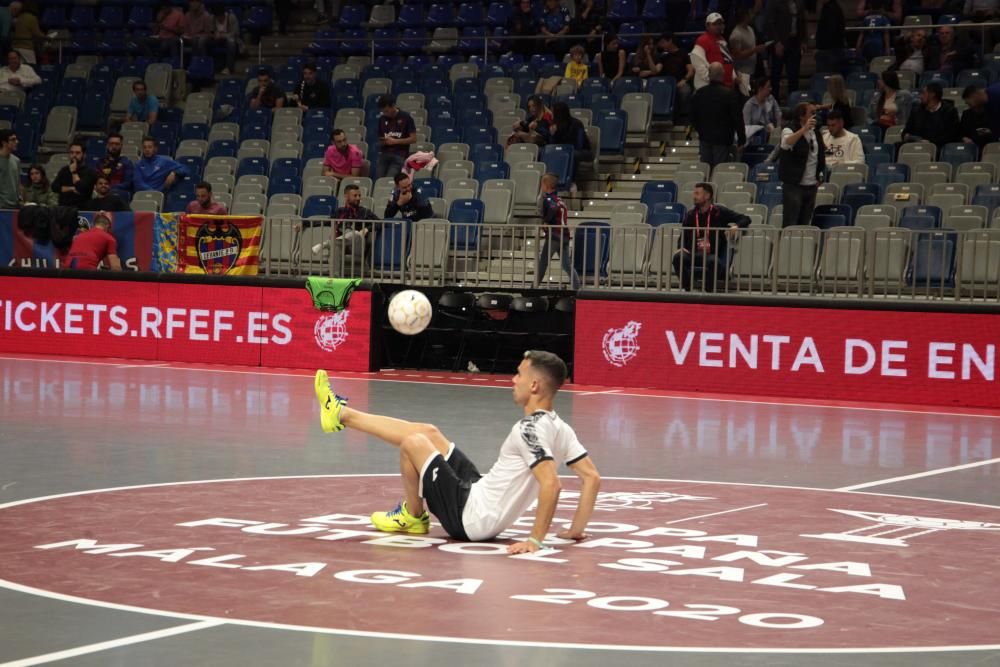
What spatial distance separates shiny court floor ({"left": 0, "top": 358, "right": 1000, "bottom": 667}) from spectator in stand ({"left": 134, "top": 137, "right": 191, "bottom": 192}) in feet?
16.1

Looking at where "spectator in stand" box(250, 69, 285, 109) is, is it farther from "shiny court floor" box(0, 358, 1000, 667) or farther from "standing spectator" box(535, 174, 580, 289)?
"standing spectator" box(535, 174, 580, 289)

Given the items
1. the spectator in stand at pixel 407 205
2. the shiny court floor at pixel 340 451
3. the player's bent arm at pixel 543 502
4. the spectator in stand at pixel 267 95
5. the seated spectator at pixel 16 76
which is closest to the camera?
the shiny court floor at pixel 340 451

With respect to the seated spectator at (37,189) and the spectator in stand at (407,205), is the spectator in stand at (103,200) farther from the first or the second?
the spectator in stand at (407,205)

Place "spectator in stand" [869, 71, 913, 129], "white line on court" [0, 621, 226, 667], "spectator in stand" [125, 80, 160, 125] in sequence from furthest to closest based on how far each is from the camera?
"spectator in stand" [125, 80, 160, 125] → "spectator in stand" [869, 71, 913, 129] → "white line on court" [0, 621, 226, 667]

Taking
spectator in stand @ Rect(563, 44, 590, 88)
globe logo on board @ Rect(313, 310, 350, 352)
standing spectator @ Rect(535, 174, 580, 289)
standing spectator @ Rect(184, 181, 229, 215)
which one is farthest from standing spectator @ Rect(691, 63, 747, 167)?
standing spectator @ Rect(184, 181, 229, 215)

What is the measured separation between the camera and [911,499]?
1089 cm

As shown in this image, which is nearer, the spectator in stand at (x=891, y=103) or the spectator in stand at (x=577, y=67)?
the spectator in stand at (x=891, y=103)

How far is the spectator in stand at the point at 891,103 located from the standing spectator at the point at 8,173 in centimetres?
1380

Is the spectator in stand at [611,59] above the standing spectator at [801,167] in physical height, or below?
above

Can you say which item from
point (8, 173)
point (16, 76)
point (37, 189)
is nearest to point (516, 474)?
point (8, 173)

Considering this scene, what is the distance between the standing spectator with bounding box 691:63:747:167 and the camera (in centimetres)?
2169

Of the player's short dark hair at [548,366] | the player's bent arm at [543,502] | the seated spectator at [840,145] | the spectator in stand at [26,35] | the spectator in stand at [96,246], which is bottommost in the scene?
the player's bent arm at [543,502]

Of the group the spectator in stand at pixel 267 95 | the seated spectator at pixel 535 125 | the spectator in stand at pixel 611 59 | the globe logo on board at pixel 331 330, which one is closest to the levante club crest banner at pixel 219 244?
the globe logo on board at pixel 331 330

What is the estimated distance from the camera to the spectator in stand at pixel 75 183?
2398cm
